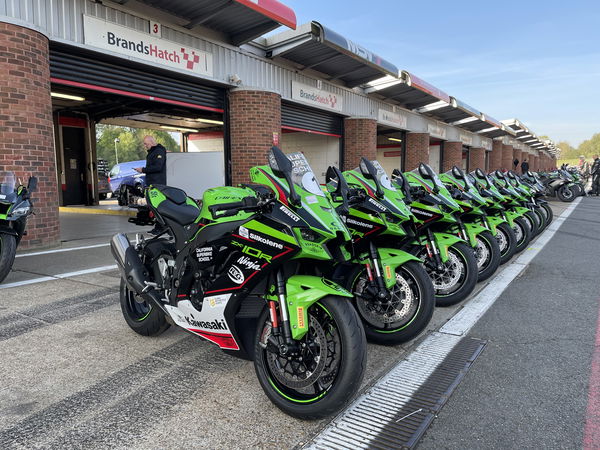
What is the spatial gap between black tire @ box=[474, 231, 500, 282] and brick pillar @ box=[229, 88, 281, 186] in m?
6.45

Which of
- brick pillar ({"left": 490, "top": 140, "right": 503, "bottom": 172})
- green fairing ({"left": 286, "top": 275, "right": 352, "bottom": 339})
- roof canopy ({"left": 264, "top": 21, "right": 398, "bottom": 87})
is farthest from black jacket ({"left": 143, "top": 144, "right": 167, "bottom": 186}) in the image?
brick pillar ({"left": 490, "top": 140, "right": 503, "bottom": 172})

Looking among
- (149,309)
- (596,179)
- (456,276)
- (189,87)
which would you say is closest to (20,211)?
(149,309)

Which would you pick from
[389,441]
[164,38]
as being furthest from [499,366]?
[164,38]

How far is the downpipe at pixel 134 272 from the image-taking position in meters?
2.83

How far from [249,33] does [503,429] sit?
9428 mm

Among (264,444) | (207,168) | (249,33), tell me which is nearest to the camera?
(264,444)

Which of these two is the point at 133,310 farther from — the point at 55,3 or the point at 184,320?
the point at 55,3

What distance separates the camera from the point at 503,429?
84.0 inches

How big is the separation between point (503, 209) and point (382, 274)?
3874 millimetres

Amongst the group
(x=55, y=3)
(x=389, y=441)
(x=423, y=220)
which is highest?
(x=55, y=3)

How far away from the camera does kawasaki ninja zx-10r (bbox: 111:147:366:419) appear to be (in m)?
2.08

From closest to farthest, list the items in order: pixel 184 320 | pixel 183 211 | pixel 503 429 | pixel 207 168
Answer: pixel 503 429, pixel 184 320, pixel 183 211, pixel 207 168

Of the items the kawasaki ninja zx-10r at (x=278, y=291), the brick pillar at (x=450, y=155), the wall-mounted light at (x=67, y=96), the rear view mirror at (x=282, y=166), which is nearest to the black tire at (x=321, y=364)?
the kawasaki ninja zx-10r at (x=278, y=291)

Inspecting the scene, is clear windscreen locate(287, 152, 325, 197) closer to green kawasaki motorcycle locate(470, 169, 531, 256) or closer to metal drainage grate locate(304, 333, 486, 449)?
metal drainage grate locate(304, 333, 486, 449)
